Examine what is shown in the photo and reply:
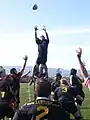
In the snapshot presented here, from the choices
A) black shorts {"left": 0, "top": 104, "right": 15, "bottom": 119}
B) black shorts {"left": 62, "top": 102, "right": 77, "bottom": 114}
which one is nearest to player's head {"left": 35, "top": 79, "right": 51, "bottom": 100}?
black shorts {"left": 0, "top": 104, "right": 15, "bottom": 119}

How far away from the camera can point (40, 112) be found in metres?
9.86

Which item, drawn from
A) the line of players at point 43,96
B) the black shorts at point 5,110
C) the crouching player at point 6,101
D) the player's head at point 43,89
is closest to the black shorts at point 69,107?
the line of players at point 43,96

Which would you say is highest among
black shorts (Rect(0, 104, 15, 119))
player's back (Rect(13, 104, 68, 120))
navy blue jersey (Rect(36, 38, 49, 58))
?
navy blue jersey (Rect(36, 38, 49, 58))

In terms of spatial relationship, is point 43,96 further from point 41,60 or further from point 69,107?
point 41,60

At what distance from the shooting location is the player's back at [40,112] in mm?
9797

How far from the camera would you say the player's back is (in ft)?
32.1

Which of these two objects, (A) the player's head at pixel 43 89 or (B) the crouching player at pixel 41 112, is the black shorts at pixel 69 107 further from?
(B) the crouching player at pixel 41 112

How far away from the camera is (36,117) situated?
988 cm

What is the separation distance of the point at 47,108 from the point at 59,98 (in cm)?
543

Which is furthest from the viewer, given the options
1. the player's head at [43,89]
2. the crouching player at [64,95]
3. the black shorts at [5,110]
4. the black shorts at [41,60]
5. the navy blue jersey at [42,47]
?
the black shorts at [41,60]

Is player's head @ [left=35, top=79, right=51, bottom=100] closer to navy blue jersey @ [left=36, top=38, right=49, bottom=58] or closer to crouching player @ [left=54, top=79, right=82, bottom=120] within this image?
crouching player @ [left=54, top=79, right=82, bottom=120]

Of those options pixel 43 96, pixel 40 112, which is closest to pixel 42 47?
pixel 43 96

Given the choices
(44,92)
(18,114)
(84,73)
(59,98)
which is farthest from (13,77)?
(84,73)

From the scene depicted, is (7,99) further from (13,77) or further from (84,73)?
(84,73)
